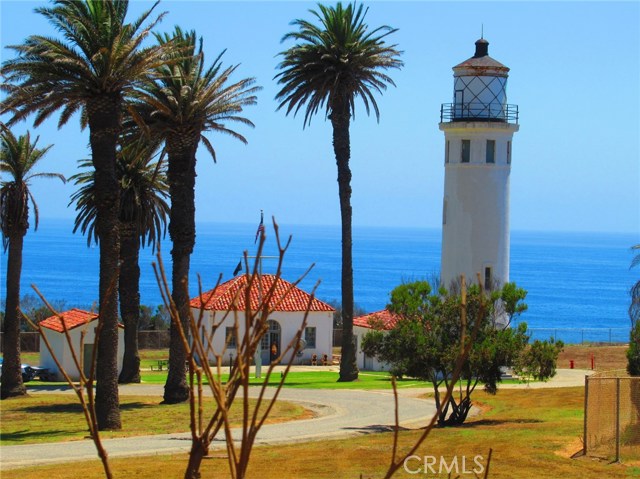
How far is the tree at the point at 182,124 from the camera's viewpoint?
3219 centimetres

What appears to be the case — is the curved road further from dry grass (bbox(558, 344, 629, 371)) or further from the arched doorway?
the arched doorway

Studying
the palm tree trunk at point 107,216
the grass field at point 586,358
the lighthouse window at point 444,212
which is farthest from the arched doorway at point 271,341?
the palm tree trunk at point 107,216

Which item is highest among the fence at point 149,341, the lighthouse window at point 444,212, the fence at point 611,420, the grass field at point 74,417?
the lighthouse window at point 444,212

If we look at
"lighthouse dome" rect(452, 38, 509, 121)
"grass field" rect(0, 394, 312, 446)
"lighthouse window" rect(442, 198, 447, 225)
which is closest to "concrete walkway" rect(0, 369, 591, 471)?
"grass field" rect(0, 394, 312, 446)

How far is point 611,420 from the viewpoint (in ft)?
66.9

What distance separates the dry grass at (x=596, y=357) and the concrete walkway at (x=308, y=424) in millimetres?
5632

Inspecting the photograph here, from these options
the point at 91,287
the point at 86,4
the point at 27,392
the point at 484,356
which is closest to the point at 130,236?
the point at 27,392

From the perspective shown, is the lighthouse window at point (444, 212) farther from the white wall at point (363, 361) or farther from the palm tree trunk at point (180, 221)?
the palm tree trunk at point (180, 221)

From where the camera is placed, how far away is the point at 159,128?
31984 millimetres

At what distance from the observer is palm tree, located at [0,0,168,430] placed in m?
26.5

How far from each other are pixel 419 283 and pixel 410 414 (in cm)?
414

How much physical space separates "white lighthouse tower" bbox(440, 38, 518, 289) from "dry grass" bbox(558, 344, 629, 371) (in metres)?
6.21

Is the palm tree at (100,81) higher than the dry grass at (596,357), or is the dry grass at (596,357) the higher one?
the palm tree at (100,81)

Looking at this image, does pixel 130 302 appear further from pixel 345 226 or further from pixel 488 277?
pixel 488 277
